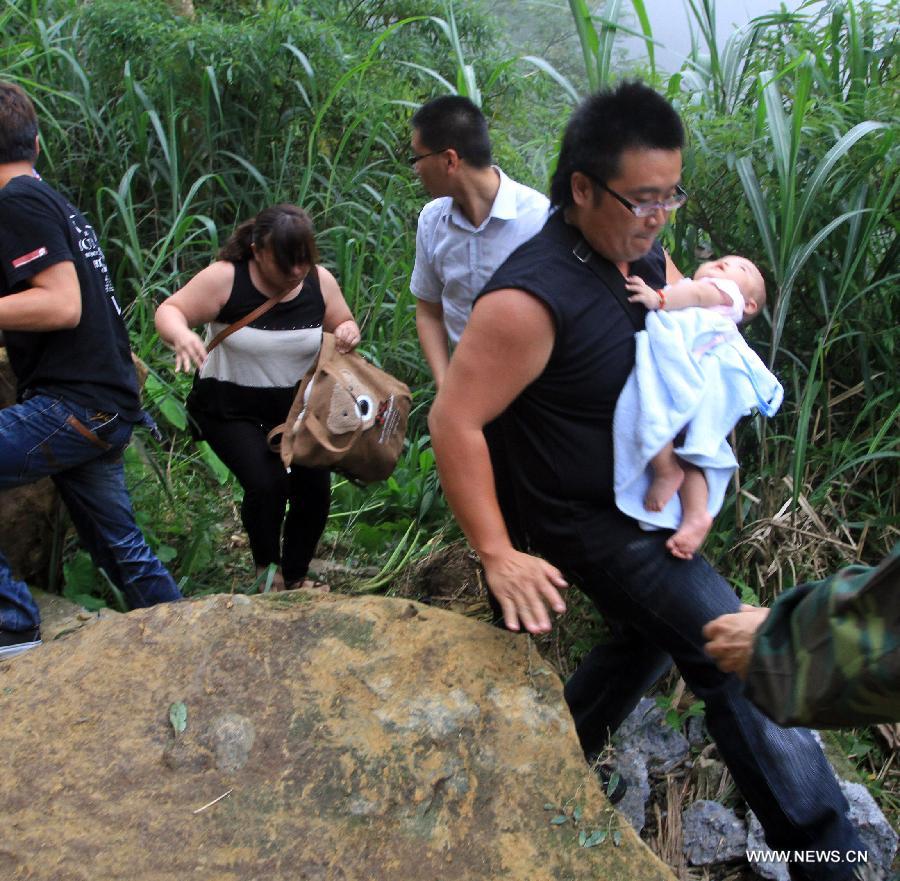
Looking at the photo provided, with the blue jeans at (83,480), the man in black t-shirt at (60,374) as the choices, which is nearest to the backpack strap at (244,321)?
the man in black t-shirt at (60,374)

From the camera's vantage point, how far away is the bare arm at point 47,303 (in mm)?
2777

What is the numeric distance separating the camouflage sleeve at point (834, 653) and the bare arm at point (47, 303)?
2.11 m

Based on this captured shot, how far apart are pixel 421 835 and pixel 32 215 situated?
6.56ft

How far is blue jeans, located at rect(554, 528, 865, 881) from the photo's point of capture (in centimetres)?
209

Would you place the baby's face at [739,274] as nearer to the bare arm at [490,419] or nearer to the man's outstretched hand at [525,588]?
the bare arm at [490,419]

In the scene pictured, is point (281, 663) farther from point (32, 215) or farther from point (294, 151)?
point (294, 151)

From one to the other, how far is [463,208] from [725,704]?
177 cm

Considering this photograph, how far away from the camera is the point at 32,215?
2820 millimetres

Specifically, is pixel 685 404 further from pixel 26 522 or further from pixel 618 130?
pixel 26 522

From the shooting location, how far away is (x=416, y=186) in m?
5.47

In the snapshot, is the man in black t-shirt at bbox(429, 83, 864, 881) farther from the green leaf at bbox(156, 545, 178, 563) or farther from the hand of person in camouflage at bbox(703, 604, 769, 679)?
the green leaf at bbox(156, 545, 178, 563)

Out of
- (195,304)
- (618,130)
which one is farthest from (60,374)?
(618,130)

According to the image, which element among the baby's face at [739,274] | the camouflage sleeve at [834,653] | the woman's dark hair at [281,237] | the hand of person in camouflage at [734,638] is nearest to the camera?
the camouflage sleeve at [834,653]

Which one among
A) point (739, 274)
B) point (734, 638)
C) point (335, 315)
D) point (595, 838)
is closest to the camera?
point (734, 638)
